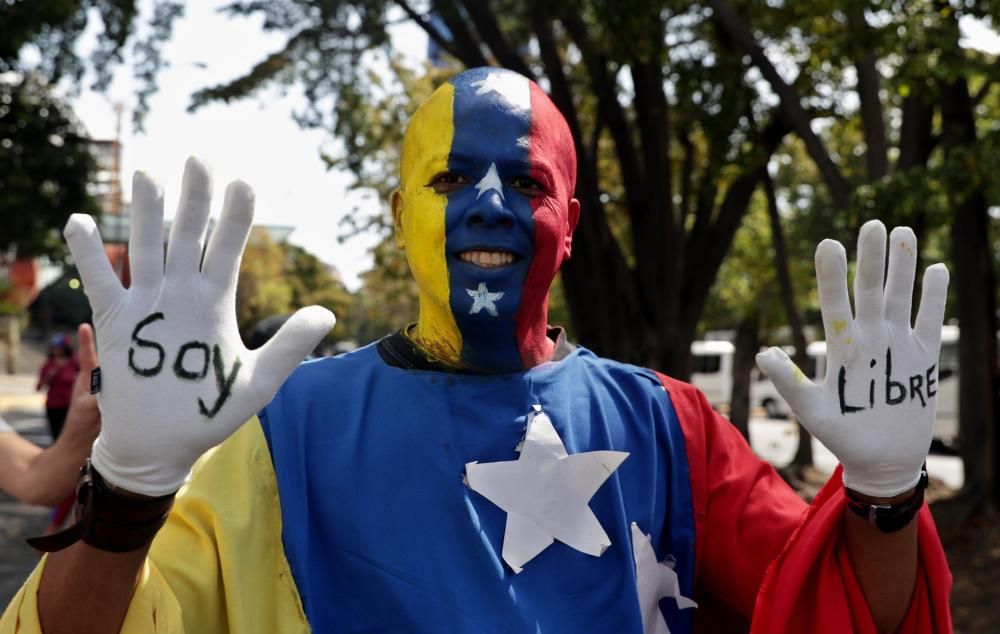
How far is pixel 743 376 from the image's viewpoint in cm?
1459

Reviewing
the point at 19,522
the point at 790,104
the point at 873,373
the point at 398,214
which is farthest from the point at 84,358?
the point at 19,522

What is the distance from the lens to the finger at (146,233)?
1712mm

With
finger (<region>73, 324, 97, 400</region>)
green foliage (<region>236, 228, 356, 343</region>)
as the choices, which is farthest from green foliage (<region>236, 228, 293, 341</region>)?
finger (<region>73, 324, 97, 400</region>)

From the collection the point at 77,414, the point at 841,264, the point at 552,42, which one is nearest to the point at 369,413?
the point at 841,264

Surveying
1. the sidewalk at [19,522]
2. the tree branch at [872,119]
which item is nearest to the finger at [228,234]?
the sidewalk at [19,522]

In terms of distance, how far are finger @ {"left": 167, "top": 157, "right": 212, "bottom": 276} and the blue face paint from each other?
0.61 m

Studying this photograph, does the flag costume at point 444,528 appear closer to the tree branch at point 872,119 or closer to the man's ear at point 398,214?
the man's ear at point 398,214

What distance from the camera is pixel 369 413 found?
219 cm

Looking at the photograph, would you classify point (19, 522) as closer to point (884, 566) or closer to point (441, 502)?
point (441, 502)

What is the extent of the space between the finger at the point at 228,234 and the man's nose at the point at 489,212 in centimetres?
56

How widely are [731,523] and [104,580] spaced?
1.28 m

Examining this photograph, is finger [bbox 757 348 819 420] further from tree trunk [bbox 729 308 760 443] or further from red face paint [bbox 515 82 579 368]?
tree trunk [bbox 729 308 760 443]

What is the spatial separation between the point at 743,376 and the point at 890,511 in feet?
42.2

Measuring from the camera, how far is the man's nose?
7.21 feet
